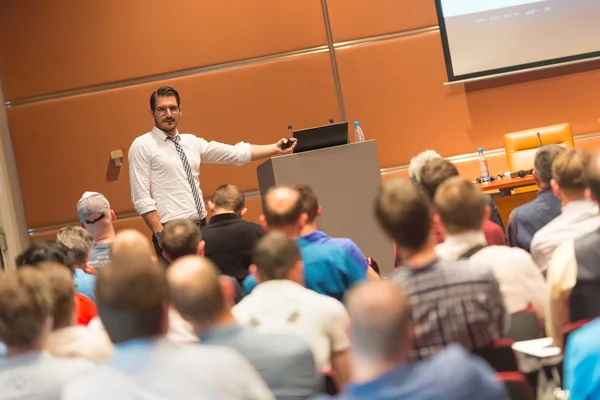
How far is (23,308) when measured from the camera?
6.34 feet

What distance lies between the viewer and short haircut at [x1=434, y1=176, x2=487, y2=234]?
2.29m

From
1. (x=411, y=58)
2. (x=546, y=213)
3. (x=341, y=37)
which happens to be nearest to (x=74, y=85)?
(x=341, y=37)

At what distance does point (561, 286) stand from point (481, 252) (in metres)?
0.25

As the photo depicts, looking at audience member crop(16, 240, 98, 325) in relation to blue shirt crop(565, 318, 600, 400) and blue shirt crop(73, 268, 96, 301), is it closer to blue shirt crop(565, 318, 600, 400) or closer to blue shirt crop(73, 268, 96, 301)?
blue shirt crop(73, 268, 96, 301)

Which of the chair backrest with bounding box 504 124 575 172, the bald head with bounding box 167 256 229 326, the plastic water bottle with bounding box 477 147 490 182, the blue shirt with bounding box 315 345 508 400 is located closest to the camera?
the blue shirt with bounding box 315 345 508 400

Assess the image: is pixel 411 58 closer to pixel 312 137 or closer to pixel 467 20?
pixel 467 20

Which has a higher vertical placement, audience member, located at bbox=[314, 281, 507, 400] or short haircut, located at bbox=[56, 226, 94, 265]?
short haircut, located at bbox=[56, 226, 94, 265]

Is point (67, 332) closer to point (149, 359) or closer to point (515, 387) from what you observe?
point (149, 359)

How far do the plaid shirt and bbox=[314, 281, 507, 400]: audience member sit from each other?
1.75 ft

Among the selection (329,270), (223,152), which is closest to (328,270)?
(329,270)

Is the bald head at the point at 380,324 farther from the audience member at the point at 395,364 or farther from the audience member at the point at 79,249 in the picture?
the audience member at the point at 79,249

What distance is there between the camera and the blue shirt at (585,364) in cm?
156

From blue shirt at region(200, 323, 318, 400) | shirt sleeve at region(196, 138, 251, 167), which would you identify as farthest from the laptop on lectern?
blue shirt at region(200, 323, 318, 400)

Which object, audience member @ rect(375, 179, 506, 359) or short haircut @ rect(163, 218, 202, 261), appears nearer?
audience member @ rect(375, 179, 506, 359)
